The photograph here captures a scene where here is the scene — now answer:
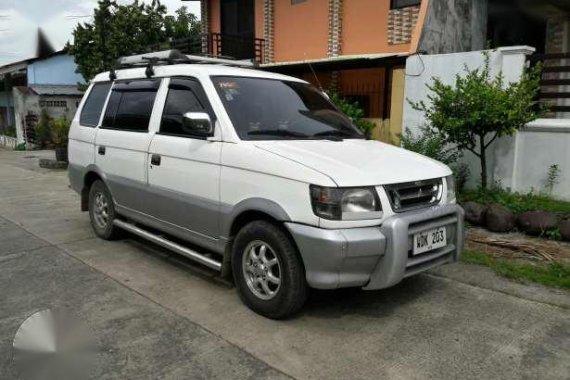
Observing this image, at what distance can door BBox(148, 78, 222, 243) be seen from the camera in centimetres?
419

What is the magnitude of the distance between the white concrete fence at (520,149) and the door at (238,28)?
8.47 metres

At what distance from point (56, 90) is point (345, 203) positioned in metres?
22.3

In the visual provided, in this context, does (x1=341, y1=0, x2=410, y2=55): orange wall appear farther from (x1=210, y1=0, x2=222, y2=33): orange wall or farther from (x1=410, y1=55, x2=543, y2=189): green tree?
(x1=210, y1=0, x2=222, y2=33): orange wall

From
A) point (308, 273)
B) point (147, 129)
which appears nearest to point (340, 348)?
point (308, 273)

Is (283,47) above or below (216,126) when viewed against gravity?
above

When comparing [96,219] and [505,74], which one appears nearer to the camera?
[96,219]

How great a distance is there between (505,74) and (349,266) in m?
5.18

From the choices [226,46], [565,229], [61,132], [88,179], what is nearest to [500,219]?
[565,229]

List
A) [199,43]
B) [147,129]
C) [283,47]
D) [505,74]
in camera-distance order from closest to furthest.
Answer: [147,129]
[505,74]
[283,47]
[199,43]

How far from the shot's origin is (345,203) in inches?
133

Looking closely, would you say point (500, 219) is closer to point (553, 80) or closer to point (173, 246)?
point (553, 80)

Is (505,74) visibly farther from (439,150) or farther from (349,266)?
(349,266)

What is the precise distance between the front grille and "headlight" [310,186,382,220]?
0.16 metres

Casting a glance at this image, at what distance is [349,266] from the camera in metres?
3.37
